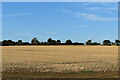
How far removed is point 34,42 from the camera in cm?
17988

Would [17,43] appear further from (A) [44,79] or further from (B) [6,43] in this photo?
(A) [44,79]

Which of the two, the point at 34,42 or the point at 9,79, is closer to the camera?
the point at 9,79

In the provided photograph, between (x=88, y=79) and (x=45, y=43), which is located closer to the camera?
(x=88, y=79)

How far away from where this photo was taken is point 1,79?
15336 millimetres

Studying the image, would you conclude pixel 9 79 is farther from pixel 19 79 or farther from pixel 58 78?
pixel 58 78

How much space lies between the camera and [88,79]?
15859 millimetres

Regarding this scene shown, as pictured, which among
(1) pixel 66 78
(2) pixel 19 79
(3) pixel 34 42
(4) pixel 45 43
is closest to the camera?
(2) pixel 19 79

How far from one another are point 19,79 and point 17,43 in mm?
155620

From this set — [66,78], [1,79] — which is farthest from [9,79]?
[66,78]

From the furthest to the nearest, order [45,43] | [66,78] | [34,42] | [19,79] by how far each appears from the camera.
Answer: [34,42] → [45,43] → [66,78] → [19,79]

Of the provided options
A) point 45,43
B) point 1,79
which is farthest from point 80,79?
point 45,43

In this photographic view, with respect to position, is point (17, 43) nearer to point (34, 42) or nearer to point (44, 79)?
point (34, 42)

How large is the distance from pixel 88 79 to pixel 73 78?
105 cm

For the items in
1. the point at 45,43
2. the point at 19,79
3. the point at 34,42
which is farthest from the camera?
the point at 34,42
